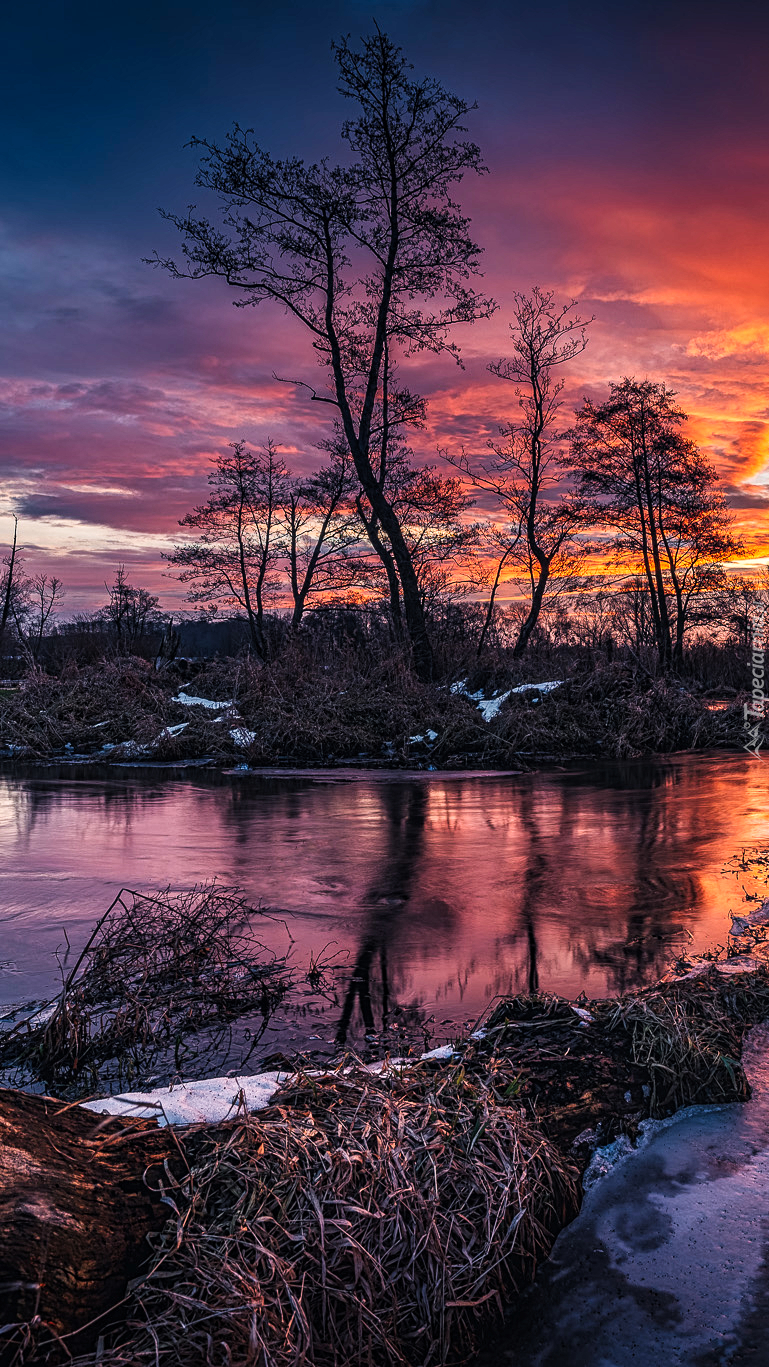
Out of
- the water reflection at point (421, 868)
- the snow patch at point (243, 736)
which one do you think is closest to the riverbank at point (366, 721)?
the snow patch at point (243, 736)

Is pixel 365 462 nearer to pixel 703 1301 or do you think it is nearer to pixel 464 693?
pixel 464 693

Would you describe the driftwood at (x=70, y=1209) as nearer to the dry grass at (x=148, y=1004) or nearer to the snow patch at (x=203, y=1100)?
the snow patch at (x=203, y=1100)

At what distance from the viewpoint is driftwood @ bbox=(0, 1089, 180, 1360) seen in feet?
6.22

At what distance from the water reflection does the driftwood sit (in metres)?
2.03

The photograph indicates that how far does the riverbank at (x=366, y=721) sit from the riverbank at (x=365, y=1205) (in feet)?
45.0

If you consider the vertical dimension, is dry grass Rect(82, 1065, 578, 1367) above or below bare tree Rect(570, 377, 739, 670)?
below

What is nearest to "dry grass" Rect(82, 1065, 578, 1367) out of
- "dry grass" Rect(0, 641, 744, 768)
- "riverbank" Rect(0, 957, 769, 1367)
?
"riverbank" Rect(0, 957, 769, 1367)

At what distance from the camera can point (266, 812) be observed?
12.3 m

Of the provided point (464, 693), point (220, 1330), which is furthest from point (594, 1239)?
→ point (464, 693)

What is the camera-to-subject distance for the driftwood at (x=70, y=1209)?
1.90 meters

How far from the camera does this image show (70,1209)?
2094 mm

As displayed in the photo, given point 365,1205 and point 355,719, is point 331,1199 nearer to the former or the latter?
point 365,1205
